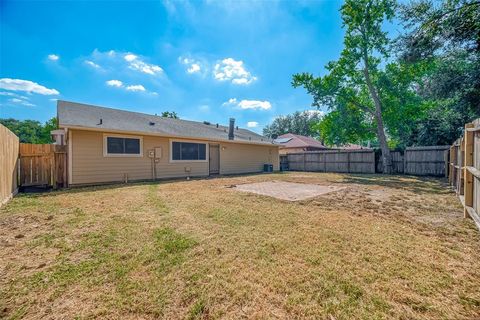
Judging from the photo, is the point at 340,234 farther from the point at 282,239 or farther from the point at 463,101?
the point at 463,101

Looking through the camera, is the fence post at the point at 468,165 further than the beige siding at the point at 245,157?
No

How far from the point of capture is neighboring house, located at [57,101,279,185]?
8.11 metres

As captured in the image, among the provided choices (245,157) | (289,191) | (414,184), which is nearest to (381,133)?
(414,184)

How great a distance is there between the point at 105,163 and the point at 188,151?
4.08 meters

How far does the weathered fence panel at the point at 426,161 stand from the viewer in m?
12.0

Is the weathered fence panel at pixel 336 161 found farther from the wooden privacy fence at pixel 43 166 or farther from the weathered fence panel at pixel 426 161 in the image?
the wooden privacy fence at pixel 43 166

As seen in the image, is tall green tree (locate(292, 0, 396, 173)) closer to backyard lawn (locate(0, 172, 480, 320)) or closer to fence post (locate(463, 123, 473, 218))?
fence post (locate(463, 123, 473, 218))

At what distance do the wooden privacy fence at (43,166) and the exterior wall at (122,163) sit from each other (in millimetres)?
390

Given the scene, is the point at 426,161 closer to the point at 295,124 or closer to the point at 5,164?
the point at 5,164

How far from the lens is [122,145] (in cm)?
919

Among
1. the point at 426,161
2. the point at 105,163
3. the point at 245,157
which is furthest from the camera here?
the point at 245,157

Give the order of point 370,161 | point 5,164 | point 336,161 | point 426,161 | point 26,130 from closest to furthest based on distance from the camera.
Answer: point 5,164, point 426,161, point 370,161, point 336,161, point 26,130

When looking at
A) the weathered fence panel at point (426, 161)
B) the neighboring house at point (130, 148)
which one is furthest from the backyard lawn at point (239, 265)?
the weathered fence panel at point (426, 161)

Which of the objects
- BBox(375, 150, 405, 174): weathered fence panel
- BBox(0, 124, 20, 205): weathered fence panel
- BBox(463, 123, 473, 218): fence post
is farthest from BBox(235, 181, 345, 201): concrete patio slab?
BBox(375, 150, 405, 174): weathered fence panel
